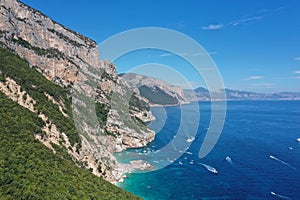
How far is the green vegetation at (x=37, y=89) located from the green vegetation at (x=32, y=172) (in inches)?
262

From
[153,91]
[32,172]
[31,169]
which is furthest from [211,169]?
[153,91]

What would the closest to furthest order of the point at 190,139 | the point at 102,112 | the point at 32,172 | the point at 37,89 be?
1. the point at 32,172
2. the point at 37,89
3. the point at 102,112
4. the point at 190,139

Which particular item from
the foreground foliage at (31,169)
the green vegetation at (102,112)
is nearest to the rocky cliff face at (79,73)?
the green vegetation at (102,112)

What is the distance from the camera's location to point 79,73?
209 ft

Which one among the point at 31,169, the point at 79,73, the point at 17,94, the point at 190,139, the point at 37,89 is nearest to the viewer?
the point at 31,169

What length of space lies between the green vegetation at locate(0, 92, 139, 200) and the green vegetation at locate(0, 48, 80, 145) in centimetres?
665

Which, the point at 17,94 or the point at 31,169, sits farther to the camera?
the point at 17,94

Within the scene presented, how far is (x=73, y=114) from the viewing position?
46.4 metres

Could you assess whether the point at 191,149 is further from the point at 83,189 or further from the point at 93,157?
the point at 83,189

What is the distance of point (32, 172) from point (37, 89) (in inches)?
843

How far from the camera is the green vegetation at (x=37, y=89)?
37.5 m

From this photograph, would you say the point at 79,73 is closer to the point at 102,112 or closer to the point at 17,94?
the point at 102,112

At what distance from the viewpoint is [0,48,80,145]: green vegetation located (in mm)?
37531

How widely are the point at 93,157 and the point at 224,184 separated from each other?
2166 centimetres
